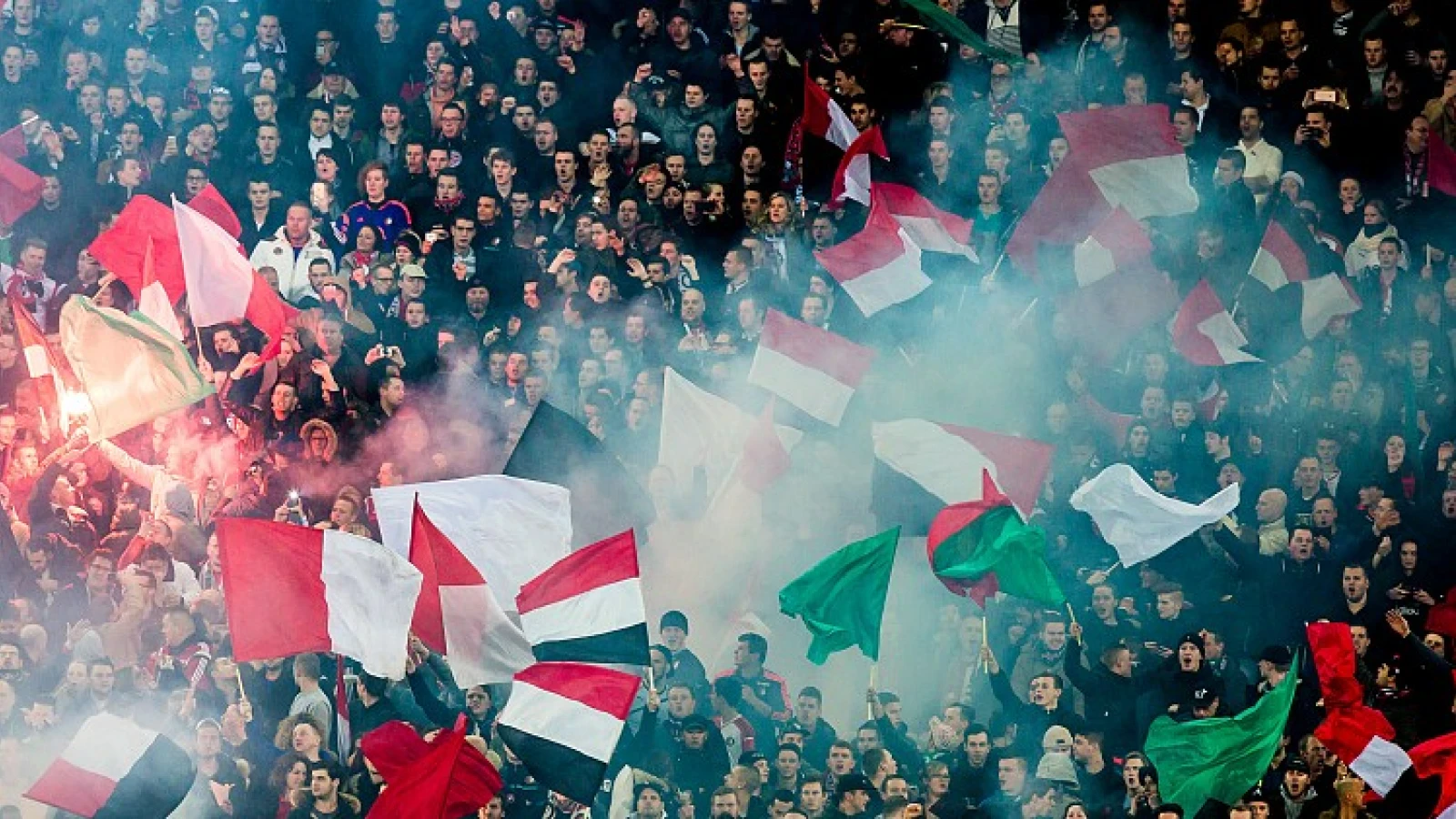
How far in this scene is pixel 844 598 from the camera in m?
13.1

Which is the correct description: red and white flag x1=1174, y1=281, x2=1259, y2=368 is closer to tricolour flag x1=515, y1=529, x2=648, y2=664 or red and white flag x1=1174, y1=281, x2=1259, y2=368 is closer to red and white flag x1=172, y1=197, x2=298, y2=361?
tricolour flag x1=515, y1=529, x2=648, y2=664

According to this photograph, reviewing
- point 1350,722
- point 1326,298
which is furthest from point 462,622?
point 1326,298

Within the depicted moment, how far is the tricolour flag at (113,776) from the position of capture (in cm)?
1243

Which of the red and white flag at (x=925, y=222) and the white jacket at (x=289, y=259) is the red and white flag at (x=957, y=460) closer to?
the red and white flag at (x=925, y=222)

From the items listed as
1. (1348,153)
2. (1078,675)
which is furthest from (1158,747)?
(1348,153)

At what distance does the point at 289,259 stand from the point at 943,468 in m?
3.61

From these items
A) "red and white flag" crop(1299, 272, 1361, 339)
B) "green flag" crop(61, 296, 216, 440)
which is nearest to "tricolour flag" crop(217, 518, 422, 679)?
"green flag" crop(61, 296, 216, 440)

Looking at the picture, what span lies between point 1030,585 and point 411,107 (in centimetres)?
445

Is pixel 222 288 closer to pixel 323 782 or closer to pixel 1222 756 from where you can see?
pixel 323 782

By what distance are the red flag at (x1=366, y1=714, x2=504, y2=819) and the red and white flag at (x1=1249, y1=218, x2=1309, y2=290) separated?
4.81 m

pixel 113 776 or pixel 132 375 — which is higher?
pixel 132 375

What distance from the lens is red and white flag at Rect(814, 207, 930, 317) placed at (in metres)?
14.3

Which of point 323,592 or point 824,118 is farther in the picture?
point 824,118

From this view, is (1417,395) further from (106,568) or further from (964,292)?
(106,568)
